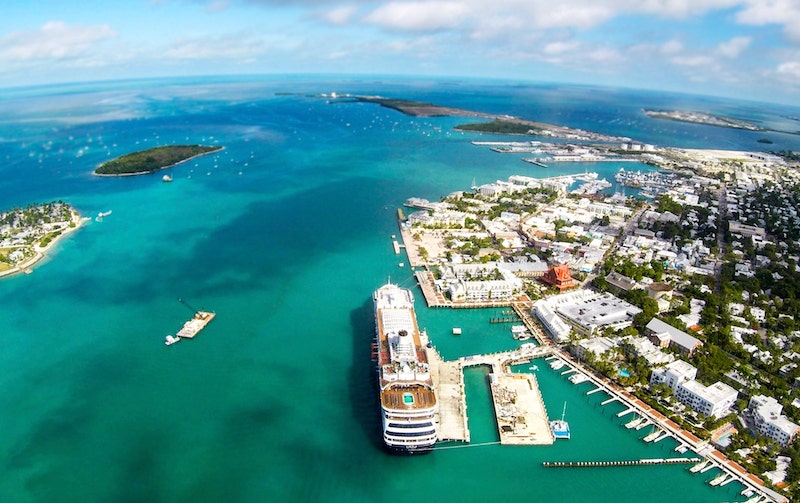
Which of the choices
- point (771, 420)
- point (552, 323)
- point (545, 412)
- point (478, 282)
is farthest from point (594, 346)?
point (478, 282)

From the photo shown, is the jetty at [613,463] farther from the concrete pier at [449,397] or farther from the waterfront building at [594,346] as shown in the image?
the waterfront building at [594,346]

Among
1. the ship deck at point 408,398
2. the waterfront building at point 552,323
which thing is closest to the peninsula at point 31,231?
the ship deck at point 408,398

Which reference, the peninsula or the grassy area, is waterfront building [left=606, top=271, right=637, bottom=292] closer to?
the peninsula

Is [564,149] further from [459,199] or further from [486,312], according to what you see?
[486,312]

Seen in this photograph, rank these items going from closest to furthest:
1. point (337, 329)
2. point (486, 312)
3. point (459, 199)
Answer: point (337, 329)
point (486, 312)
point (459, 199)

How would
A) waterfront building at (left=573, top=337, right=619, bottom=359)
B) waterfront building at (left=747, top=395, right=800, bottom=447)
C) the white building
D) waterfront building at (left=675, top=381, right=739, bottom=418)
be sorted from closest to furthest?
waterfront building at (left=747, top=395, right=800, bottom=447) → waterfront building at (left=675, top=381, right=739, bottom=418) → the white building → waterfront building at (left=573, top=337, right=619, bottom=359)

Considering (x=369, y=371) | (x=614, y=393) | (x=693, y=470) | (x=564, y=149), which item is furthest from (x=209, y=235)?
(x=564, y=149)

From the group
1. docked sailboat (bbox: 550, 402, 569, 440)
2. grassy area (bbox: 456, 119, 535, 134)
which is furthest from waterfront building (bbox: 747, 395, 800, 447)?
grassy area (bbox: 456, 119, 535, 134)
